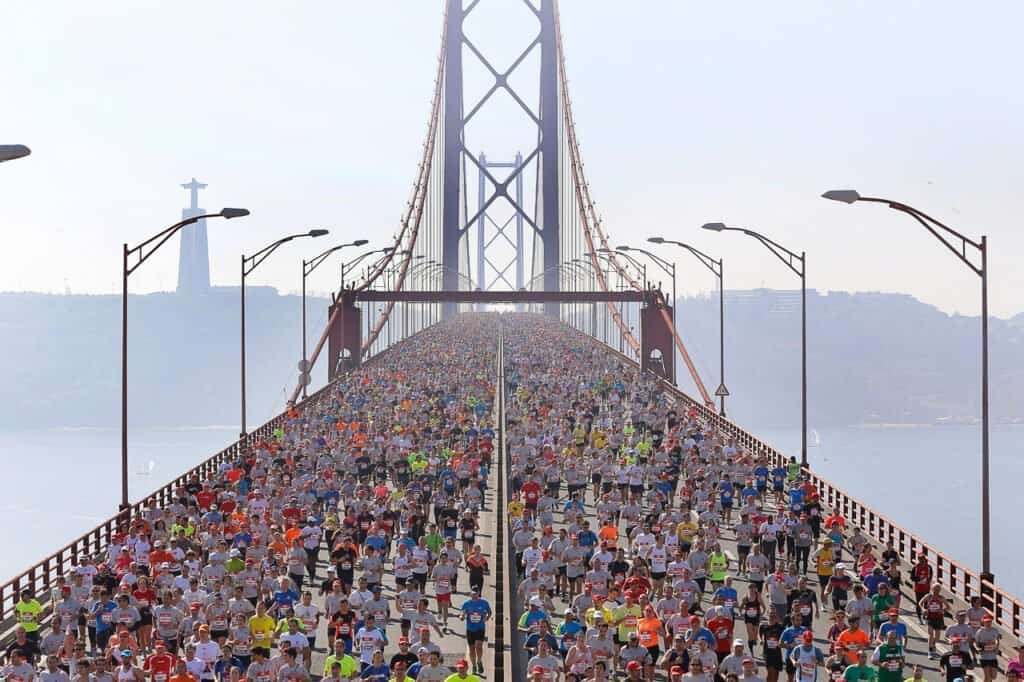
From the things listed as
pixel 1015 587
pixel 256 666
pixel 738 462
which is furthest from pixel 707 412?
pixel 1015 587

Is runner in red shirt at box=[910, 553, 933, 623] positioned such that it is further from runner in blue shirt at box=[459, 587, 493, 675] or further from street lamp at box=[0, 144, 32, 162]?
street lamp at box=[0, 144, 32, 162]

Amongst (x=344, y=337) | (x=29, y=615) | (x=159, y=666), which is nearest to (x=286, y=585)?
(x=159, y=666)

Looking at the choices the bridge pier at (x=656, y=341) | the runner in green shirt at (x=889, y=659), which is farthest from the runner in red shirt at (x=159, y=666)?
the bridge pier at (x=656, y=341)

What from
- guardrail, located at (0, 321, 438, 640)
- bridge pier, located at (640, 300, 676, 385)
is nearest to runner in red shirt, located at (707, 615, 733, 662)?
guardrail, located at (0, 321, 438, 640)

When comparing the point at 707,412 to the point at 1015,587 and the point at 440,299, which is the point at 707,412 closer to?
the point at 440,299

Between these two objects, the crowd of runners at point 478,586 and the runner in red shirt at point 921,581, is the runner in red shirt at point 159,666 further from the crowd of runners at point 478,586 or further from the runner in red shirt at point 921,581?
the runner in red shirt at point 921,581

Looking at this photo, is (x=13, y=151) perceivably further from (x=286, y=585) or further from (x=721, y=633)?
(x=721, y=633)

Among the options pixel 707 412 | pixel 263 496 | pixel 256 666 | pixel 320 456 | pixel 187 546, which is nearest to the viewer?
pixel 256 666
